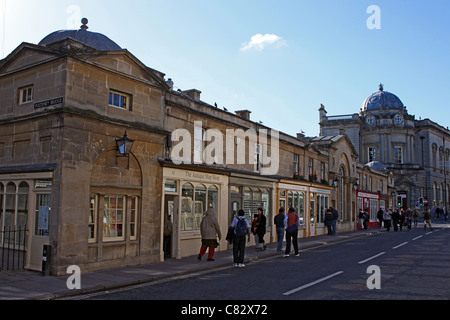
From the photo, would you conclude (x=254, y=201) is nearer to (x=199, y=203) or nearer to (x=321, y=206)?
(x=199, y=203)

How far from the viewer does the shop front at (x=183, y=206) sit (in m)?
15.6

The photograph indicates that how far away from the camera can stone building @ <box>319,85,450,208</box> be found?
2643 inches

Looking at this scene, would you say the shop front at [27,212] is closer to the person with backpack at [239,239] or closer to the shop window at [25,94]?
the shop window at [25,94]

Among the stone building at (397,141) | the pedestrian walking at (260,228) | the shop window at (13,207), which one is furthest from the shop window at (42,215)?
the stone building at (397,141)

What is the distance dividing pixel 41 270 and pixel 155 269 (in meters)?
3.20

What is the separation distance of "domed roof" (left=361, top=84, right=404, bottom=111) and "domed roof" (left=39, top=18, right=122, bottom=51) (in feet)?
207

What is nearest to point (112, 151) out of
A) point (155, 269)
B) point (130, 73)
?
point (130, 73)

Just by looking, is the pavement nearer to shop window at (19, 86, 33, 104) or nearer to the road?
the road

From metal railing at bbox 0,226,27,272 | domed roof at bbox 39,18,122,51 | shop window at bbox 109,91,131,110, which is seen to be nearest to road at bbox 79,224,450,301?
metal railing at bbox 0,226,27,272

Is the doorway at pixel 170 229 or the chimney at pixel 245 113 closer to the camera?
the doorway at pixel 170 229

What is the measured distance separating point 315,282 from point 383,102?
67.3 m

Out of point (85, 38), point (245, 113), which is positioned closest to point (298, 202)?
point (245, 113)

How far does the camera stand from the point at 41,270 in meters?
11.8
